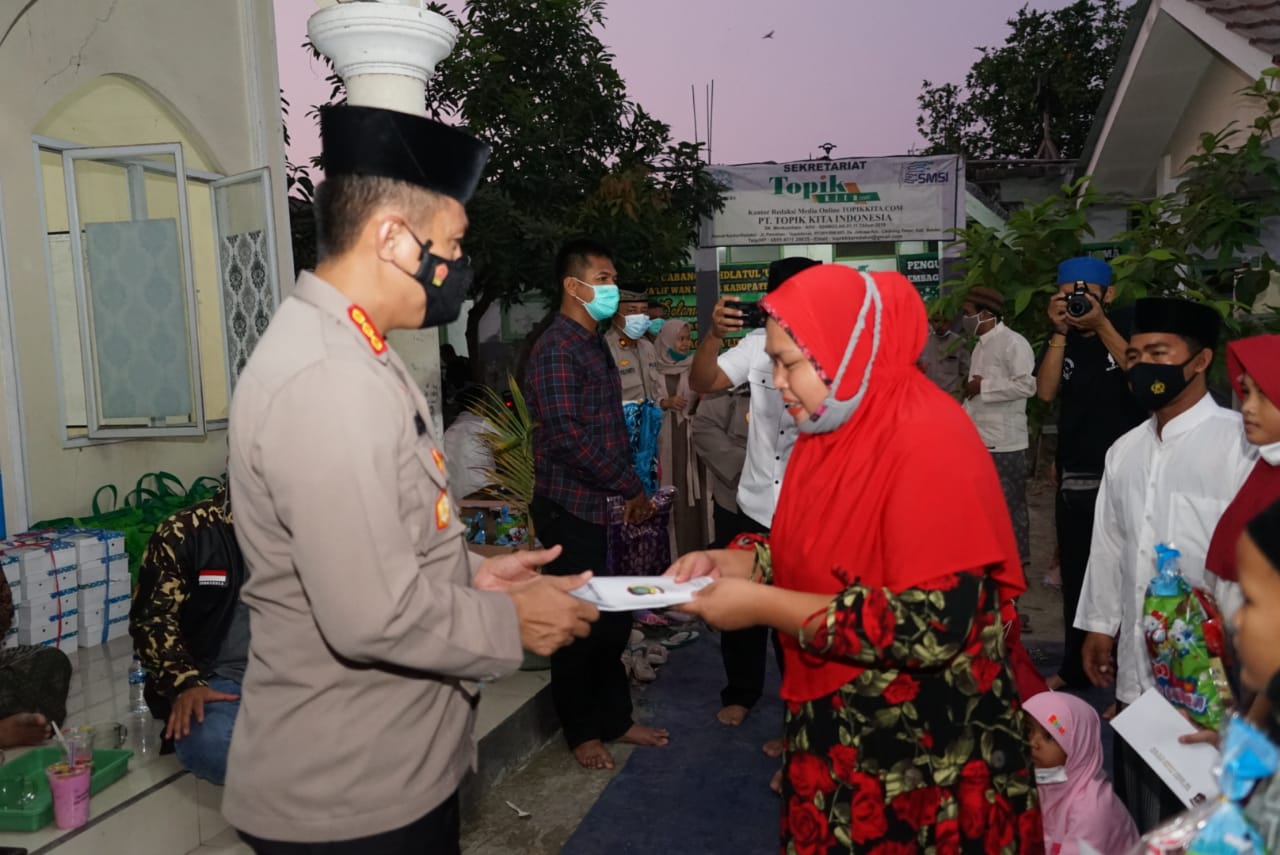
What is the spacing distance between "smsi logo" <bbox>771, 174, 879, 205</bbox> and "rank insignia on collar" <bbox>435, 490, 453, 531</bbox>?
36.8ft

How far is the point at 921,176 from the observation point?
1204 cm

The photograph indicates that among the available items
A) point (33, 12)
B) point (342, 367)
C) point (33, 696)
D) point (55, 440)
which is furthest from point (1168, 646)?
point (33, 12)

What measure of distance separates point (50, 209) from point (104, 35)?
4.86ft

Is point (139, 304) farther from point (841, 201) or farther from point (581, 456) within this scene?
point (841, 201)

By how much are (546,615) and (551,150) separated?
993 centimetres

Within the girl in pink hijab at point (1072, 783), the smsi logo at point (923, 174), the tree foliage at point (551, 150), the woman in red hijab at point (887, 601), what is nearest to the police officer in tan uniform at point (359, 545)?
the woman in red hijab at point (887, 601)

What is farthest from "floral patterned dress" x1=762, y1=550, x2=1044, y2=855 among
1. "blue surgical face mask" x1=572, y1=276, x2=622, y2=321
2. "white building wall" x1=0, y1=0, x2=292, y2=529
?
"white building wall" x1=0, y1=0, x2=292, y2=529

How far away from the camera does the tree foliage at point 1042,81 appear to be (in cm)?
2005

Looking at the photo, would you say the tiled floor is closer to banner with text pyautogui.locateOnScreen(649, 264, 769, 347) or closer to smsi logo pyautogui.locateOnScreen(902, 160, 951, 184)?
banner with text pyautogui.locateOnScreen(649, 264, 769, 347)

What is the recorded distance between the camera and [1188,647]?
7.78 feet

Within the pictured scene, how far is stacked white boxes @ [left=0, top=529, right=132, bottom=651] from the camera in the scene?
4273 millimetres

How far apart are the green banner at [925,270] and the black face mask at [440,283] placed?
37.6ft

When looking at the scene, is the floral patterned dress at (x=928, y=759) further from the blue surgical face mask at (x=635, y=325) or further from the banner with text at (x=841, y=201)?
the banner with text at (x=841, y=201)

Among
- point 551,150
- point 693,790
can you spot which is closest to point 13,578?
point 693,790
